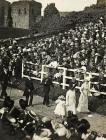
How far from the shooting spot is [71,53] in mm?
31594

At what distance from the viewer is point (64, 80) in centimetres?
2630

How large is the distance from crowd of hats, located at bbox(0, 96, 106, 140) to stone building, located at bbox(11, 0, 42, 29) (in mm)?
62333

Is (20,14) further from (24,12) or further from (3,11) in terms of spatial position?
(3,11)

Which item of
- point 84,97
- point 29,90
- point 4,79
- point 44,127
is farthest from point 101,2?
point 44,127

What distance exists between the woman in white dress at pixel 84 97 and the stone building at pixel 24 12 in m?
56.7

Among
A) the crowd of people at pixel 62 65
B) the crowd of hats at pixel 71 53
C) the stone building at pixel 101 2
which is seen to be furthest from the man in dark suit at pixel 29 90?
the stone building at pixel 101 2

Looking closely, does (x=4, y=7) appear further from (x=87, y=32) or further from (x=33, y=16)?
(x=87, y=32)

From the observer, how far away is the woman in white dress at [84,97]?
2297 centimetres

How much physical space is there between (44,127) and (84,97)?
23.1 ft

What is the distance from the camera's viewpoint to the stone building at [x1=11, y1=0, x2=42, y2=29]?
81438 mm

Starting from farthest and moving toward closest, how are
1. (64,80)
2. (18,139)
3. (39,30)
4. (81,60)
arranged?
(39,30)
(81,60)
(64,80)
(18,139)

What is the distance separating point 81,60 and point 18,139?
488 inches

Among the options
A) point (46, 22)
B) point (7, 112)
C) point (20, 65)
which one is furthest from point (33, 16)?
point (7, 112)

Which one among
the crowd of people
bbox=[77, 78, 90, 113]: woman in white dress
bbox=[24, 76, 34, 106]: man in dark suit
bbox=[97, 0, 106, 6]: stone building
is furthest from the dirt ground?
bbox=[97, 0, 106, 6]: stone building
